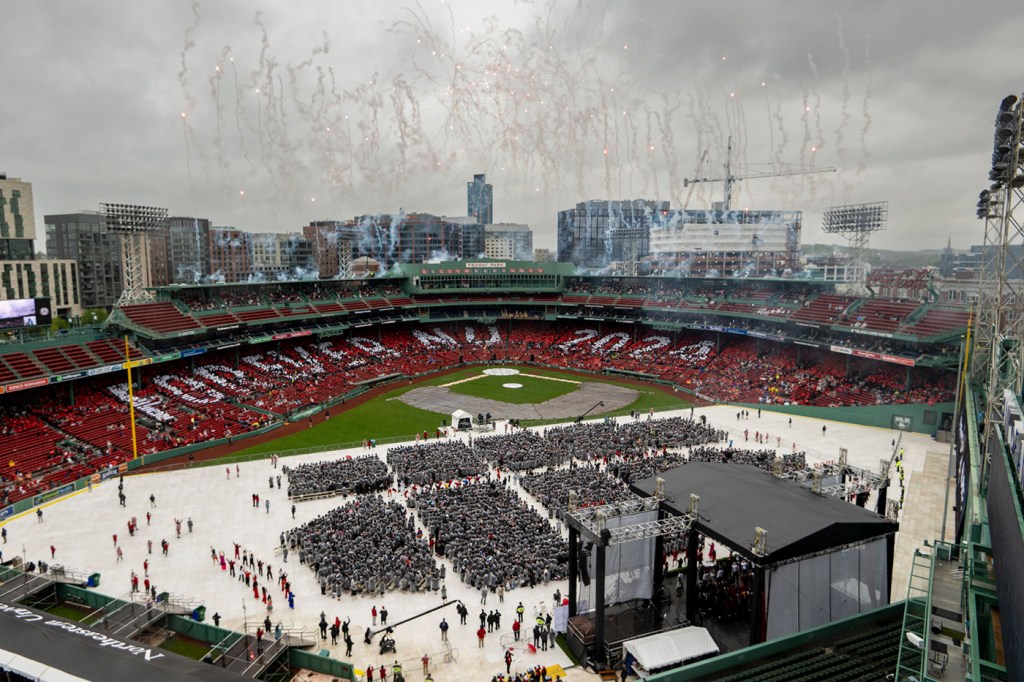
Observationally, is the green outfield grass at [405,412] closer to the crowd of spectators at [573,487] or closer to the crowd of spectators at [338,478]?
the crowd of spectators at [338,478]

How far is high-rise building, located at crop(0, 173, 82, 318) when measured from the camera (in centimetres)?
9506

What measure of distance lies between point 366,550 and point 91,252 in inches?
5041

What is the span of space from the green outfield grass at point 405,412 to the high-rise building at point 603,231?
109679 mm

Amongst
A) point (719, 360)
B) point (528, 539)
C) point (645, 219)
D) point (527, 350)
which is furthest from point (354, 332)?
point (645, 219)

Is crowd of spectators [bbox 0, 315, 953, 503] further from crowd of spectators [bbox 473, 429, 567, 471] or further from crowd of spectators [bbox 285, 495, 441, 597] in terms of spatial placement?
crowd of spectators [bbox 285, 495, 441, 597]

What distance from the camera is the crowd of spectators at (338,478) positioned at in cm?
Result: 3375

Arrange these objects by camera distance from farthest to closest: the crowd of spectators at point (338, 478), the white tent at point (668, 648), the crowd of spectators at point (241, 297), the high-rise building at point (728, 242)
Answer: the high-rise building at point (728, 242), the crowd of spectators at point (241, 297), the crowd of spectators at point (338, 478), the white tent at point (668, 648)

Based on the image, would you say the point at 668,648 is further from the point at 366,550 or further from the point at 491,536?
the point at 366,550

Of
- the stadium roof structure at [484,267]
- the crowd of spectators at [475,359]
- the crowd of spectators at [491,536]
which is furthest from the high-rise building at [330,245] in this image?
the crowd of spectators at [491,536]

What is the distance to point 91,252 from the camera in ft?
406

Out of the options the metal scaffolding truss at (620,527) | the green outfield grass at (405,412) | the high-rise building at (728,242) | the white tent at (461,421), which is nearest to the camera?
the metal scaffolding truss at (620,527)

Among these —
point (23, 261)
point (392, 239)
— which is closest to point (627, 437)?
point (23, 261)

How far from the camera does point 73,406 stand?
4431cm

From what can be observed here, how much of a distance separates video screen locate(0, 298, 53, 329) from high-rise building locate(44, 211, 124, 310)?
91483 millimetres
